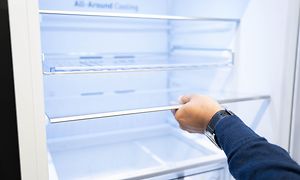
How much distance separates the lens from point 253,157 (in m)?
0.56

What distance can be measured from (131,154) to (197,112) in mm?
586

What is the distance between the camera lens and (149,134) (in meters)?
1.51

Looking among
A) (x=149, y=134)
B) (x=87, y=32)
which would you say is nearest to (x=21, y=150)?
(x=87, y=32)

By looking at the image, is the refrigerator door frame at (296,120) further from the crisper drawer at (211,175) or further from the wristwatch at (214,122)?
the wristwatch at (214,122)

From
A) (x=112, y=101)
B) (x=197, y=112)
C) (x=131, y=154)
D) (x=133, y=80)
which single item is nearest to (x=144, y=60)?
(x=133, y=80)

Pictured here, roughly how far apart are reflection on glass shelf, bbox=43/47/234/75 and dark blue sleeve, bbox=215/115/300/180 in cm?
50

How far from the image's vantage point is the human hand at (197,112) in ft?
2.47

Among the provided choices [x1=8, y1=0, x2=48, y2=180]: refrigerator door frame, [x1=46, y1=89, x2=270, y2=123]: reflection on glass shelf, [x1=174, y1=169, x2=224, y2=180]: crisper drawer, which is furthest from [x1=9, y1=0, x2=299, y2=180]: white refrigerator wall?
[x1=174, y1=169, x2=224, y2=180]: crisper drawer

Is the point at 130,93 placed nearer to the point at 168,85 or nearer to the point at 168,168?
the point at 168,85

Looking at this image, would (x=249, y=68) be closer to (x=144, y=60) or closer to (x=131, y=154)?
(x=144, y=60)

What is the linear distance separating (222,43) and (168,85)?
1.38ft

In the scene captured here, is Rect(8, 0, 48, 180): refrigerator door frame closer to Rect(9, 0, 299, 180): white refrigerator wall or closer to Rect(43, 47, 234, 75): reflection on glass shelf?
Rect(9, 0, 299, 180): white refrigerator wall

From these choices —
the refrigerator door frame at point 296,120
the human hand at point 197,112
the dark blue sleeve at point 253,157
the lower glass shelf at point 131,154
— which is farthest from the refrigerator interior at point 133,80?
the dark blue sleeve at point 253,157

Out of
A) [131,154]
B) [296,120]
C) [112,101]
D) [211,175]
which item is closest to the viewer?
[296,120]
